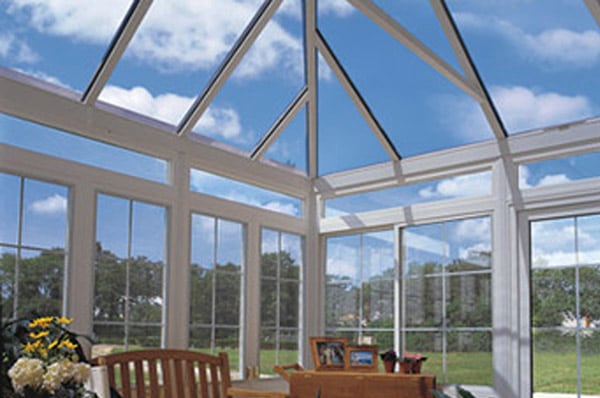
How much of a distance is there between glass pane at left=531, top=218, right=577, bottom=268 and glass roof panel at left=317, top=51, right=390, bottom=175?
158cm

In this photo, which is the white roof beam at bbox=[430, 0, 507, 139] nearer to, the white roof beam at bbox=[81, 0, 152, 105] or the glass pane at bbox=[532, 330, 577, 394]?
the glass pane at bbox=[532, 330, 577, 394]

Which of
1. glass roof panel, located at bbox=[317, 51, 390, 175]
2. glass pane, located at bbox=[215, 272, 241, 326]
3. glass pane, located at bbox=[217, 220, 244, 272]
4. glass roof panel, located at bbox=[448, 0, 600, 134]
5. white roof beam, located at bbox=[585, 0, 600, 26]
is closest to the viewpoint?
white roof beam, located at bbox=[585, 0, 600, 26]

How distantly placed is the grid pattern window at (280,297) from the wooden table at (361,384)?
1635mm

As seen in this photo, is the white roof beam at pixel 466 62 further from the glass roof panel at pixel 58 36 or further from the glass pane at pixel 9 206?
the glass pane at pixel 9 206

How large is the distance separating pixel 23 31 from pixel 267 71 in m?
2.08

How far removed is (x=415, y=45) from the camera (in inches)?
203

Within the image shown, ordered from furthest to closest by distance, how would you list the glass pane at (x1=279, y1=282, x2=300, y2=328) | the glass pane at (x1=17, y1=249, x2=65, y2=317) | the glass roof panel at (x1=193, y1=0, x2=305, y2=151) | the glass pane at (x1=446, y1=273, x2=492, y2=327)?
1. the glass pane at (x1=279, y1=282, x2=300, y2=328)
2. the glass pane at (x1=446, y1=273, x2=492, y2=327)
3. the glass roof panel at (x1=193, y1=0, x2=305, y2=151)
4. the glass pane at (x1=17, y1=249, x2=65, y2=317)

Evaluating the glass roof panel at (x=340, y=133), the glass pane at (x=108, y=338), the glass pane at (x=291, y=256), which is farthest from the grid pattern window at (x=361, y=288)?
the glass pane at (x=108, y=338)

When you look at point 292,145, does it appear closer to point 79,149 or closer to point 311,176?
point 311,176

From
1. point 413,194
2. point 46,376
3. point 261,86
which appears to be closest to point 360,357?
point 413,194

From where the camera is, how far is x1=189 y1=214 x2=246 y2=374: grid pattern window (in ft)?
19.0

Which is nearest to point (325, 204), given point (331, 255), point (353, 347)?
point (331, 255)

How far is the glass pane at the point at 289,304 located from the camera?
→ 6648mm

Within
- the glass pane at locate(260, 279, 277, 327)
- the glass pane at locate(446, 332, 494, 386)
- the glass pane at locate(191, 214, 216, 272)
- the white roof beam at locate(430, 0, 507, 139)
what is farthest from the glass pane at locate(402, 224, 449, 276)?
the glass pane at locate(191, 214, 216, 272)
